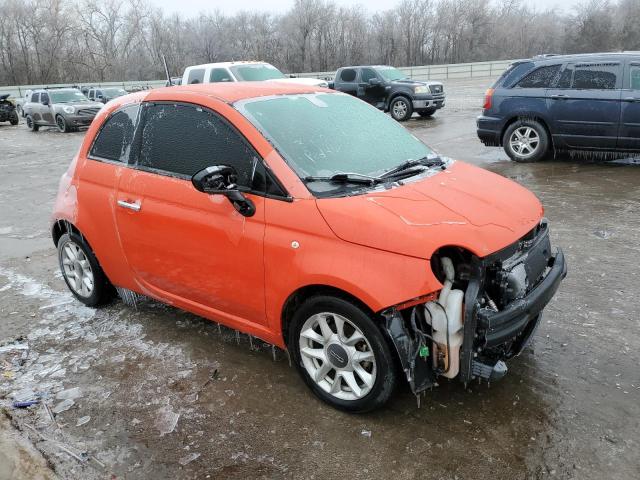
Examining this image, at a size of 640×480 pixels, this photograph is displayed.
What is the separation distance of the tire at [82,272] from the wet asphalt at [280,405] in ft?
0.42

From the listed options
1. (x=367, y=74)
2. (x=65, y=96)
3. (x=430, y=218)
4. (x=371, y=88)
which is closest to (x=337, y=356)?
(x=430, y=218)

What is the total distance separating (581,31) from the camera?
64.8 metres

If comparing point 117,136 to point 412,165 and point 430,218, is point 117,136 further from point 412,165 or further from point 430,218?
point 430,218

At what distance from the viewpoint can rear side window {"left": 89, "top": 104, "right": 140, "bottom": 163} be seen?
3867 mm

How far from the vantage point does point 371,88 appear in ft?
57.5

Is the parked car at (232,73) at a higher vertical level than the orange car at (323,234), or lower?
higher

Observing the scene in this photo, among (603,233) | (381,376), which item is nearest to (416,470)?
(381,376)

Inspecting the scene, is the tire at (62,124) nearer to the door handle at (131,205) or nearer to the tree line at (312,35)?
the door handle at (131,205)

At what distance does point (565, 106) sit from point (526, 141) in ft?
2.94

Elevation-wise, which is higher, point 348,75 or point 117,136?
point 348,75

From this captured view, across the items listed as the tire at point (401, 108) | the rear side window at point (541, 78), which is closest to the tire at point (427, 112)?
the tire at point (401, 108)

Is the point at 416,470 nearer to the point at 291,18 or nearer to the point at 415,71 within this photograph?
the point at 415,71

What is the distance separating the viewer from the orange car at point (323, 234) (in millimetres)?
2691

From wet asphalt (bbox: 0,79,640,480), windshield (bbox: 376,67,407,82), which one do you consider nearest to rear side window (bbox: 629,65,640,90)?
wet asphalt (bbox: 0,79,640,480)
